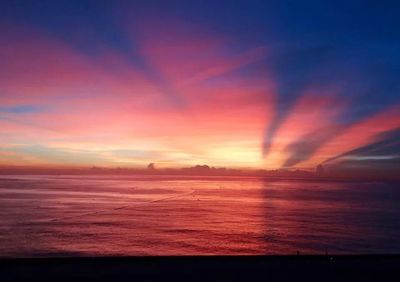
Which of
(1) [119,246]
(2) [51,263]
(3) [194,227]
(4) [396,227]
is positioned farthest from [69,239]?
(4) [396,227]

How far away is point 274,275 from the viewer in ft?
43.7

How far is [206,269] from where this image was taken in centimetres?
1403

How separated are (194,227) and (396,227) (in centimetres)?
2307

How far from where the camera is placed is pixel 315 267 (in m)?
14.5

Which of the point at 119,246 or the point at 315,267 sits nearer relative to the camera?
the point at 315,267

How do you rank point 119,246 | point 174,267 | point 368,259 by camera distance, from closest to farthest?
point 174,267 → point 368,259 → point 119,246

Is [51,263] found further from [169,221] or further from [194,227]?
[169,221]

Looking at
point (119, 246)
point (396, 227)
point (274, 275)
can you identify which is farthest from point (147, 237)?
point (396, 227)

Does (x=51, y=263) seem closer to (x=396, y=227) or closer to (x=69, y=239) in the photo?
(x=69, y=239)

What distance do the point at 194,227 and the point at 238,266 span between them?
Result: 2937 cm

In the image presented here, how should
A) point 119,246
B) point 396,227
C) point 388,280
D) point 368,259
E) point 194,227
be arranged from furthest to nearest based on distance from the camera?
point 396,227
point 194,227
point 119,246
point 368,259
point 388,280

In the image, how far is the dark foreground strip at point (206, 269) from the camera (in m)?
12.9

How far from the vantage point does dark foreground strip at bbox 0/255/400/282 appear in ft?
42.3

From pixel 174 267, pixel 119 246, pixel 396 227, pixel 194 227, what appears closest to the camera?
pixel 174 267
